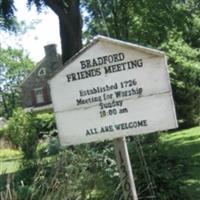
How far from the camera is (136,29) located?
22.8 metres

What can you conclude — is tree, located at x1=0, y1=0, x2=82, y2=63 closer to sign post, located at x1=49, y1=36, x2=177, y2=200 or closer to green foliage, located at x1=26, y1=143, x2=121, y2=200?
green foliage, located at x1=26, y1=143, x2=121, y2=200

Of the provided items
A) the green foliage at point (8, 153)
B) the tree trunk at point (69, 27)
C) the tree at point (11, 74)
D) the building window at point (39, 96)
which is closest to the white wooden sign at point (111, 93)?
the tree trunk at point (69, 27)

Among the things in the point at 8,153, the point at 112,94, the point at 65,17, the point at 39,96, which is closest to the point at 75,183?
the point at 112,94

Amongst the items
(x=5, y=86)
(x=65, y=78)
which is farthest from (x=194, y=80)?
(x=5, y=86)

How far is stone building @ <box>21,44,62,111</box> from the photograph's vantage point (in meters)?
61.3

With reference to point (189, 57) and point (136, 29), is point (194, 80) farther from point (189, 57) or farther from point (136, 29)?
point (136, 29)

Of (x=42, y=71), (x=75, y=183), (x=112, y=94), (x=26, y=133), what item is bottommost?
(x=75, y=183)

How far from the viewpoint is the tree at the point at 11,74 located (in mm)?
74125

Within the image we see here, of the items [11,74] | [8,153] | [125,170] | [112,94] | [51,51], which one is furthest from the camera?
[11,74]

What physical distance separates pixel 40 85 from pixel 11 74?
506 inches

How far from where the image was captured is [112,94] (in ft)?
17.4

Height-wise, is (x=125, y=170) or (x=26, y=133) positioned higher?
(x=26, y=133)

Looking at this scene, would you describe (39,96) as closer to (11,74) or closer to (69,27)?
(11,74)

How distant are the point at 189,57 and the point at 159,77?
24280 millimetres
